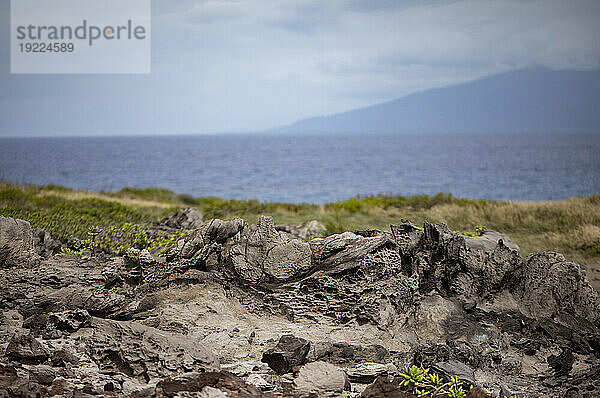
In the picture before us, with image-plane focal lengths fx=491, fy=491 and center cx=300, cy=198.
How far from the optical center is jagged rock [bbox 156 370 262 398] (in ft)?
14.6

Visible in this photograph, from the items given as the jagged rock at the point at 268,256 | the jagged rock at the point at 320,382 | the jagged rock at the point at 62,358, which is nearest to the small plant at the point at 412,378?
the jagged rock at the point at 320,382

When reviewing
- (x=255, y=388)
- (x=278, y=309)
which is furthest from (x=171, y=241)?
(x=255, y=388)

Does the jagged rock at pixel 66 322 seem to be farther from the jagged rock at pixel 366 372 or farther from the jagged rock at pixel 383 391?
the jagged rock at pixel 383 391

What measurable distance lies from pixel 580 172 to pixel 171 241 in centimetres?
6992

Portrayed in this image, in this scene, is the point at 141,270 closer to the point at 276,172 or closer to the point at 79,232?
the point at 79,232

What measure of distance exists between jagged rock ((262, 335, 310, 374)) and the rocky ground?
16 mm

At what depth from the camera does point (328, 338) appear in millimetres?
6031

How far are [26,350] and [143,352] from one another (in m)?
1.21

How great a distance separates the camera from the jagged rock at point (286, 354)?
5207mm

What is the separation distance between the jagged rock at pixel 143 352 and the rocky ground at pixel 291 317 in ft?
0.04

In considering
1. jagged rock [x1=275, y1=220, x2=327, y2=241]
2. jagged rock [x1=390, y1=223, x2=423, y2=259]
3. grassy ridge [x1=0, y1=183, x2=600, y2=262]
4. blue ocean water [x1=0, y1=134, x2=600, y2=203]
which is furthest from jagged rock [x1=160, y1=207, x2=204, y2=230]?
blue ocean water [x1=0, y1=134, x2=600, y2=203]

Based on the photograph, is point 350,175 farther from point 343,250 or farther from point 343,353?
point 343,353

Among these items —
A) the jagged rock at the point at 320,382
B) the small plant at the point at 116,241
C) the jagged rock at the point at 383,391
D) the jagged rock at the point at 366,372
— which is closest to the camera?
the jagged rock at the point at 383,391

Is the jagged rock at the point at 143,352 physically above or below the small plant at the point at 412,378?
above
